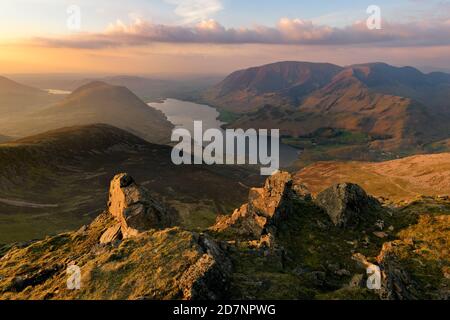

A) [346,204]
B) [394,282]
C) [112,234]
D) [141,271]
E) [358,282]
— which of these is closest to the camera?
[141,271]

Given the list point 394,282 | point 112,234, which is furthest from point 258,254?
point 112,234

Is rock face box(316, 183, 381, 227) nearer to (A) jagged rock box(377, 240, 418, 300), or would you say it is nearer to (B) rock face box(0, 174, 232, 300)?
(A) jagged rock box(377, 240, 418, 300)

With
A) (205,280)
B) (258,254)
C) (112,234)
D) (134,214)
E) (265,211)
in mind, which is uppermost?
(205,280)

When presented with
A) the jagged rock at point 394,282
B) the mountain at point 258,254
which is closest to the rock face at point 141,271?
the mountain at point 258,254

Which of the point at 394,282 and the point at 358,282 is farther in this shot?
the point at 358,282

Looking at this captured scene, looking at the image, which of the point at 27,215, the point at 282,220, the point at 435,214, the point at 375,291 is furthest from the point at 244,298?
the point at 27,215

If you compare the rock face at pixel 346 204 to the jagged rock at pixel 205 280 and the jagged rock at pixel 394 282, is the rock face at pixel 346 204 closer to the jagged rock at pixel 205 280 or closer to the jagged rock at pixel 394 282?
the jagged rock at pixel 394 282

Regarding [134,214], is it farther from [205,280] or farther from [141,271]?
[205,280]
